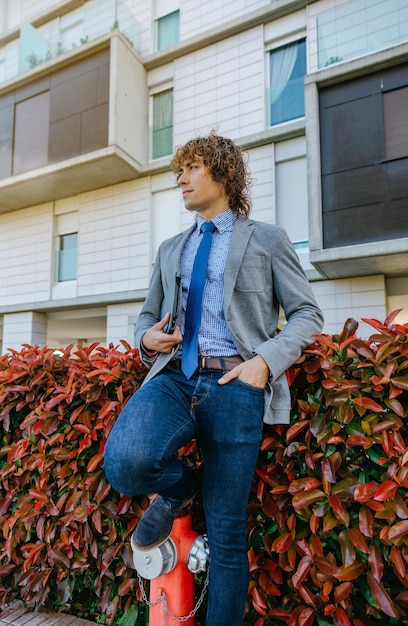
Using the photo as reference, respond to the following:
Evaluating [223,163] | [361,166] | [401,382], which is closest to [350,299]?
[361,166]

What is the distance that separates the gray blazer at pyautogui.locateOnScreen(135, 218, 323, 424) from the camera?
165 centimetres

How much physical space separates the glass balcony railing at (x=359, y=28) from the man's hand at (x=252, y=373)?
30.8ft

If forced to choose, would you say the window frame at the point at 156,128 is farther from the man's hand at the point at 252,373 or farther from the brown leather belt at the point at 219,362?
the man's hand at the point at 252,373

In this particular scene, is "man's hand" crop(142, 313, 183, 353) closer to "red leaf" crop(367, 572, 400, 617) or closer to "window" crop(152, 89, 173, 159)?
"red leaf" crop(367, 572, 400, 617)

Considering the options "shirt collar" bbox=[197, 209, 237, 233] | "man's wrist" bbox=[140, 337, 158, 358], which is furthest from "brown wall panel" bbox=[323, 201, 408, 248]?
"man's wrist" bbox=[140, 337, 158, 358]

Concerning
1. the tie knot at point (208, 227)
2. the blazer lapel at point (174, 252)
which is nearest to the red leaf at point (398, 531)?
the blazer lapel at point (174, 252)

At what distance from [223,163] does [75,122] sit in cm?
1143

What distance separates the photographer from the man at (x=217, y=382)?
5.13 feet

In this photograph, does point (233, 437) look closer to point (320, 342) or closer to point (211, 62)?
point (320, 342)

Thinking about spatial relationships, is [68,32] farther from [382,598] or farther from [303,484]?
[382,598]

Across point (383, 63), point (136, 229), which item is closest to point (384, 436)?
point (383, 63)

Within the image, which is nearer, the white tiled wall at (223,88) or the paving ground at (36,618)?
the paving ground at (36,618)

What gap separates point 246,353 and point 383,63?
9.10 metres

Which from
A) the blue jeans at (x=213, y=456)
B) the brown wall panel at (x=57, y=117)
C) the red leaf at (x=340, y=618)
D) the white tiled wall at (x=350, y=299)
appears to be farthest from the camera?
the brown wall panel at (x=57, y=117)
